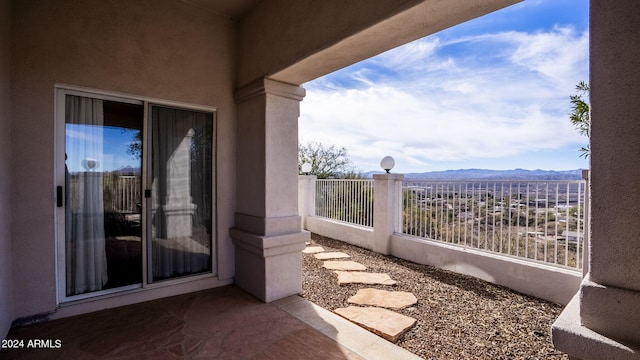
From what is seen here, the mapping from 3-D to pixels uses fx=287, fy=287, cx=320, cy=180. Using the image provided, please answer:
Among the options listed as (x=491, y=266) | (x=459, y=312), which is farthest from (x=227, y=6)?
(x=491, y=266)

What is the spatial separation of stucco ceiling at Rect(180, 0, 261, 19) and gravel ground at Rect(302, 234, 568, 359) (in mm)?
3433

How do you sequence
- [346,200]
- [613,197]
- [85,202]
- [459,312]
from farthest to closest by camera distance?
[346,200], [459,312], [85,202], [613,197]

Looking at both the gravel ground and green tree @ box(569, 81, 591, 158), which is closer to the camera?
the gravel ground

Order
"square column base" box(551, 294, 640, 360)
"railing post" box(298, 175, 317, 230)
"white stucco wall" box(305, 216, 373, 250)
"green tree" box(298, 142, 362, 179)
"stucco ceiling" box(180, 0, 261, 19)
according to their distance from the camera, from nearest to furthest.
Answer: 1. "square column base" box(551, 294, 640, 360)
2. "stucco ceiling" box(180, 0, 261, 19)
3. "white stucco wall" box(305, 216, 373, 250)
4. "railing post" box(298, 175, 317, 230)
5. "green tree" box(298, 142, 362, 179)

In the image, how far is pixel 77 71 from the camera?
8.90 feet

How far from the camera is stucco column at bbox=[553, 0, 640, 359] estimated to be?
109cm

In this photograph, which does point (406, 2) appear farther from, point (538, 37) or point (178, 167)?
point (538, 37)

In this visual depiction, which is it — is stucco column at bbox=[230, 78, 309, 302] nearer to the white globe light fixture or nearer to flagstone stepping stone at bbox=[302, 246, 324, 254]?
flagstone stepping stone at bbox=[302, 246, 324, 254]

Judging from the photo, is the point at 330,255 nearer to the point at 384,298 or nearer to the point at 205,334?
the point at 384,298

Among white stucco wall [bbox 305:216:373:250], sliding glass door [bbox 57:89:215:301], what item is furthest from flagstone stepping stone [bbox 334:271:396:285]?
sliding glass door [bbox 57:89:215:301]

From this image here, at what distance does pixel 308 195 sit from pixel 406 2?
5.78 metres

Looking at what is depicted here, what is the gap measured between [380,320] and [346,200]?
360 cm

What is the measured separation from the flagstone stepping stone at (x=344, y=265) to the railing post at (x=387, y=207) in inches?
31.5

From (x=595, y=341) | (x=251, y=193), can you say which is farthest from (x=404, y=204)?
(x=595, y=341)
